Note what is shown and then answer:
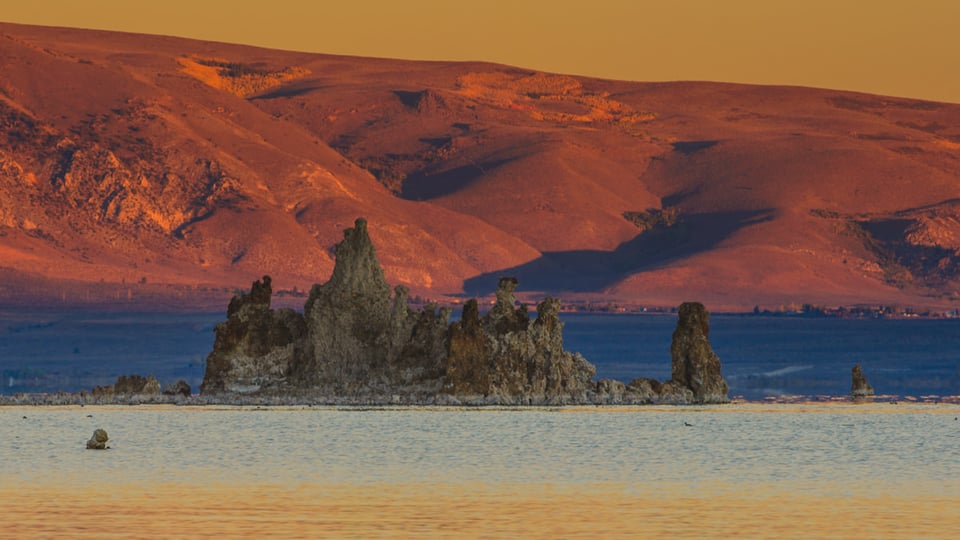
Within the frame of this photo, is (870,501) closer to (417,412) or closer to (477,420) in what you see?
(477,420)

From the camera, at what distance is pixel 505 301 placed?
170 m

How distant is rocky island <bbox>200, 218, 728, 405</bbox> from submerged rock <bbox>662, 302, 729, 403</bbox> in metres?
0.10

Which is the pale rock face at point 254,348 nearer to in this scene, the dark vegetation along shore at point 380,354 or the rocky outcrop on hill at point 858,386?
the dark vegetation along shore at point 380,354

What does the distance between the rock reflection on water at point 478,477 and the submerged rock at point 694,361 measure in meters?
22.0

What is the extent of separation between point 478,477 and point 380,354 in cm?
7984

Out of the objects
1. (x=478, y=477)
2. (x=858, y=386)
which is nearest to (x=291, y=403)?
(x=858, y=386)

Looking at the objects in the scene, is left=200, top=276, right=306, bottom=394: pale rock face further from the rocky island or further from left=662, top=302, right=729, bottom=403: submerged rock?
left=662, top=302, right=729, bottom=403: submerged rock

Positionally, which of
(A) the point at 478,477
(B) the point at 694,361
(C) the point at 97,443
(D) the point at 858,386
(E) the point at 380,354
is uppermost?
(B) the point at 694,361

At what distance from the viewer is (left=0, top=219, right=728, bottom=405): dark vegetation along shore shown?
16688 centimetres

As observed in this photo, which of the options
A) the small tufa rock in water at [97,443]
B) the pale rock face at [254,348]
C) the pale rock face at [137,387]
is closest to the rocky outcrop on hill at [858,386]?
the pale rock face at [254,348]

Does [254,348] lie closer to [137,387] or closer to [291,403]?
[291,403]

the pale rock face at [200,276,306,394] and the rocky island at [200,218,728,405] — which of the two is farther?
the pale rock face at [200,276,306,394]

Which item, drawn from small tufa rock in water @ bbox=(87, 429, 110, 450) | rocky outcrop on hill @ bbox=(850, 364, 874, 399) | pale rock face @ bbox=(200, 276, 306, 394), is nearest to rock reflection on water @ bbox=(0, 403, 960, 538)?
small tufa rock in water @ bbox=(87, 429, 110, 450)

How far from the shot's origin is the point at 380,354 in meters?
170
